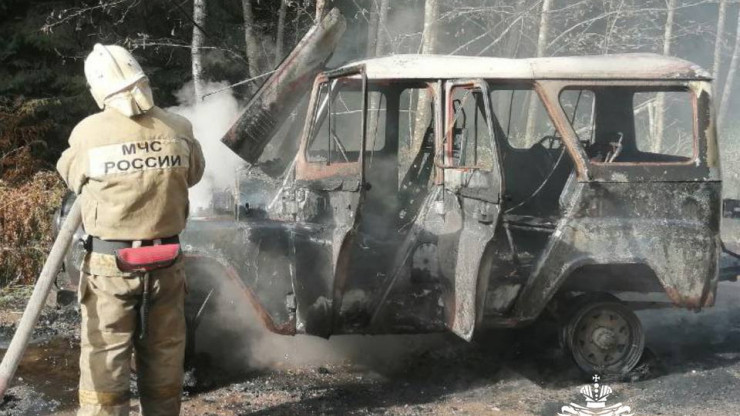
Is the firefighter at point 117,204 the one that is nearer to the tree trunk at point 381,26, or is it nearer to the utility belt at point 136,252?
the utility belt at point 136,252

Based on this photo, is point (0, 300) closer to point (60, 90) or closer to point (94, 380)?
point (94, 380)

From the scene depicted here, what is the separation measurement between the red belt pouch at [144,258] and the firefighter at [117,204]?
2cm

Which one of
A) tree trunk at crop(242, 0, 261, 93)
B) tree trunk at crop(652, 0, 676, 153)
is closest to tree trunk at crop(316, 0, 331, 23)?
tree trunk at crop(242, 0, 261, 93)

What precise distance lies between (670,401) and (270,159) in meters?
3.94

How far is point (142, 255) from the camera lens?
143 inches

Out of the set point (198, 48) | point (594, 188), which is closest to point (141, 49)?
point (198, 48)

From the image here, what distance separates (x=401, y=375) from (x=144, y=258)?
8.47 ft

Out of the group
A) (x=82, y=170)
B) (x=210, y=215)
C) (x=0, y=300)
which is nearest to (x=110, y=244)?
(x=82, y=170)

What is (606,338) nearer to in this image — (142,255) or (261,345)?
(261,345)

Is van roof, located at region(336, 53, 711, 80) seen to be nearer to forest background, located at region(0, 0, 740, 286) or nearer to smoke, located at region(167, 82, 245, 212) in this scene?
smoke, located at region(167, 82, 245, 212)

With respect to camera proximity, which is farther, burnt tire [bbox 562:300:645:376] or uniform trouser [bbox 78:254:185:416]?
burnt tire [bbox 562:300:645:376]

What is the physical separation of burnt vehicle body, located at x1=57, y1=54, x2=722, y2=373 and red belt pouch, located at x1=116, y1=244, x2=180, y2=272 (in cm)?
114

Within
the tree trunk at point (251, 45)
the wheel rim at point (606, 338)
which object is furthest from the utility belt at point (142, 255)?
the tree trunk at point (251, 45)

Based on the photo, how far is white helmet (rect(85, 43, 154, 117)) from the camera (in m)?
3.62
